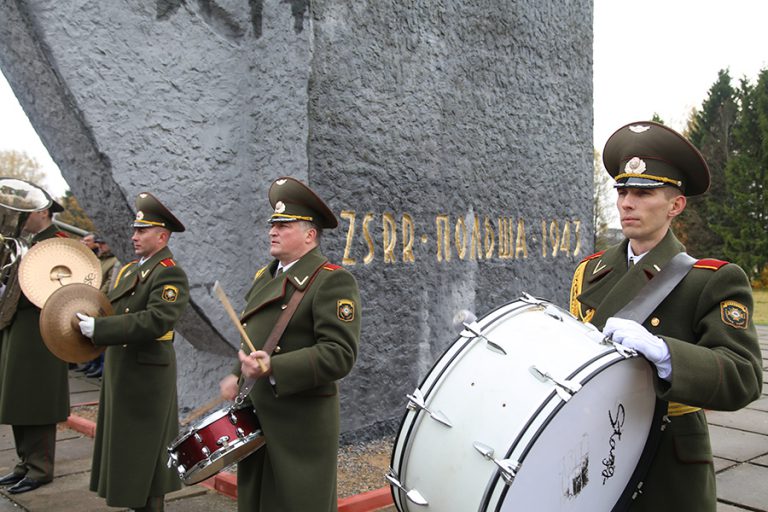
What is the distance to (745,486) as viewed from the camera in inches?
170

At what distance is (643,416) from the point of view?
1946 mm

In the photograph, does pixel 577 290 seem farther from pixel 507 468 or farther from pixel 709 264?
pixel 507 468

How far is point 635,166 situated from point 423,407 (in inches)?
38.2

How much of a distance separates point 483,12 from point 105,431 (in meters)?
4.44

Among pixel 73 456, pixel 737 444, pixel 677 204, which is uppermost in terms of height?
pixel 677 204

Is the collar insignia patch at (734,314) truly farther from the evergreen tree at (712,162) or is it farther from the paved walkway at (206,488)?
the evergreen tree at (712,162)

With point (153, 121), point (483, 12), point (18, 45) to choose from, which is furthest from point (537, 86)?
point (18, 45)

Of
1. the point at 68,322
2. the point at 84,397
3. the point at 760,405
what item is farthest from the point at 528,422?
the point at 84,397

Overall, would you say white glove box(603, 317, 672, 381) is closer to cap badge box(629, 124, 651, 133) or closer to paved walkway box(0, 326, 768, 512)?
cap badge box(629, 124, 651, 133)

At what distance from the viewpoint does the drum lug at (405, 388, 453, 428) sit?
197 cm

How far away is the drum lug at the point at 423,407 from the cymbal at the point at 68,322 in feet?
6.89

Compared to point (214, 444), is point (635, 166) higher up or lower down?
higher up

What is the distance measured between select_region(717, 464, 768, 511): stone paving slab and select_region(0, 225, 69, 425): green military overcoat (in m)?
4.24

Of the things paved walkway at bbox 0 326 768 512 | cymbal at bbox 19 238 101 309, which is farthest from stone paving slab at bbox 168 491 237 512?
cymbal at bbox 19 238 101 309
